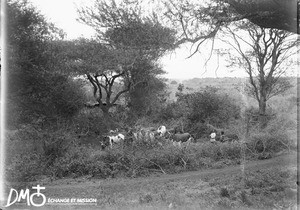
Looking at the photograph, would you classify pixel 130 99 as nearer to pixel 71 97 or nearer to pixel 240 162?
pixel 71 97

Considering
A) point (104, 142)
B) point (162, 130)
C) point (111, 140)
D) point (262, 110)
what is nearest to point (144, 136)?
point (162, 130)

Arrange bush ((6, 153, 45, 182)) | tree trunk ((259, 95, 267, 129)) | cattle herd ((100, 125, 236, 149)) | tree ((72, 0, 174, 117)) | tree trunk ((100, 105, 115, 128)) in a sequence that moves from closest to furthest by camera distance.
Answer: bush ((6, 153, 45, 182))
tree ((72, 0, 174, 117))
tree trunk ((259, 95, 267, 129))
tree trunk ((100, 105, 115, 128))
cattle herd ((100, 125, 236, 149))

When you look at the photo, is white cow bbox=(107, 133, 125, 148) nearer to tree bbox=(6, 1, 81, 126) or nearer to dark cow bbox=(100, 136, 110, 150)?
dark cow bbox=(100, 136, 110, 150)

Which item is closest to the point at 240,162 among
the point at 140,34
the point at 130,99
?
the point at 130,99

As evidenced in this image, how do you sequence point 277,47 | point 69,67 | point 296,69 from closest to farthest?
point 296,69
point 277,47
point 69,67

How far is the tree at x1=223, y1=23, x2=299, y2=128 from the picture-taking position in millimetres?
4898

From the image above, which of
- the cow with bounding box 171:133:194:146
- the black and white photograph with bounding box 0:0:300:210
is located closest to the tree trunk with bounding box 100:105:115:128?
the black and white photograph with bounding box 0:0:300:210

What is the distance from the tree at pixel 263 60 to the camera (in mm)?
4898

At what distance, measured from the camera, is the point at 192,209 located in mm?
3746

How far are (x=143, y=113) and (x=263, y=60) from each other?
2.39 meters

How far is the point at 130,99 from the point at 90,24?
1794mm

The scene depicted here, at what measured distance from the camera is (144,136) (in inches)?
265

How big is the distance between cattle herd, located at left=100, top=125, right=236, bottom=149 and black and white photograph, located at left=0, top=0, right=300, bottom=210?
0.03 meters

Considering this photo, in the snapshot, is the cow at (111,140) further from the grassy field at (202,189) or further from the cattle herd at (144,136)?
the grassy field at (202,189)
